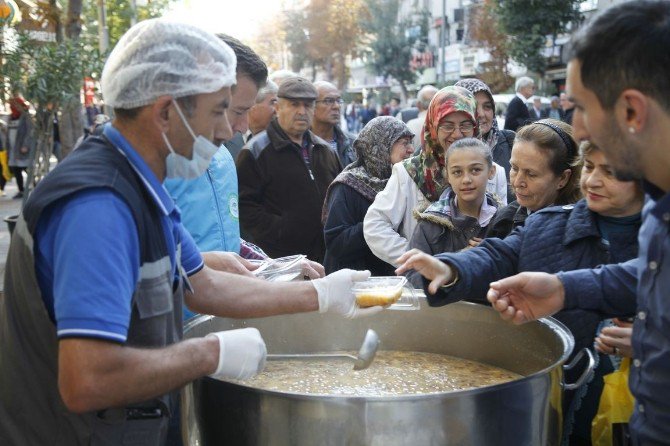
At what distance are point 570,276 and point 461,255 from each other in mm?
380

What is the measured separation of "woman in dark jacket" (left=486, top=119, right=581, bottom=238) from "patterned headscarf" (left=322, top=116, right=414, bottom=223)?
143 centimetres

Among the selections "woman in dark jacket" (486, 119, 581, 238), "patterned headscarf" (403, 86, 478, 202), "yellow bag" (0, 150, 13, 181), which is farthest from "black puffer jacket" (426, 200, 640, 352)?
"yellow bag" (0, 150, 13, 181)

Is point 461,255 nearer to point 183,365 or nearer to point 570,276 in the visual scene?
point 570,276

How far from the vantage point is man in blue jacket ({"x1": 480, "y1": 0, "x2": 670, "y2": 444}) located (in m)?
1.39

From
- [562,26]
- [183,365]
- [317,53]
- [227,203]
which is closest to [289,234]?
[227,203]

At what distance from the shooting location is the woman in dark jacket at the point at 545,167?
296 cm

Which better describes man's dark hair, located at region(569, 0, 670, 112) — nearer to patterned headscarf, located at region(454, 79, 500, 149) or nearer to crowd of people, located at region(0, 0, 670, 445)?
crowd of people, located at region(0, 0, 670, 445)

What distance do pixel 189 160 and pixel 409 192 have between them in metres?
2.23

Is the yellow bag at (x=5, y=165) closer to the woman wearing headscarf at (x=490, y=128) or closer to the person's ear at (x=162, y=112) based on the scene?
the woman wearing headscarf at (x=490, y=128)

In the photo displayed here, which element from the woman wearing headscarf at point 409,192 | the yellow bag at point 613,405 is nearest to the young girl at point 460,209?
the woman wearing headscarf at point 409,192

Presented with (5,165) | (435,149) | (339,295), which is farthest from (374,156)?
(5,165)

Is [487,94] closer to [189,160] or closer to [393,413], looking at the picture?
[189,160]

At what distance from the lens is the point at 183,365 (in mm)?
1561

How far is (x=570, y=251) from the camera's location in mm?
2371
